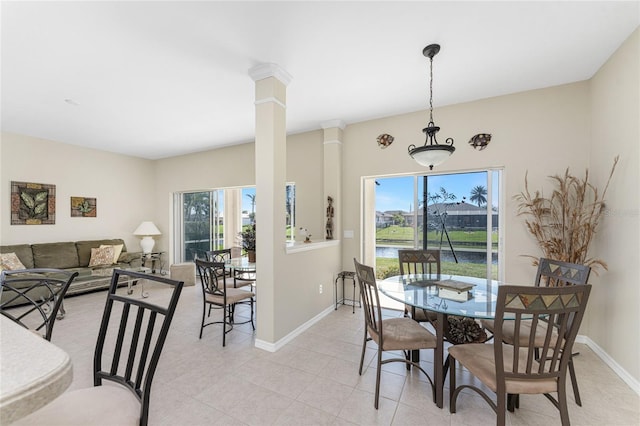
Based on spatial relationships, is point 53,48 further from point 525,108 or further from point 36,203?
point 525,108

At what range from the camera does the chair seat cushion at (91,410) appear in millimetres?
986

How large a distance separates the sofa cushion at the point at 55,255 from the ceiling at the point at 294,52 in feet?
7.85

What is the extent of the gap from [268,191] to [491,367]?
227 centimetres

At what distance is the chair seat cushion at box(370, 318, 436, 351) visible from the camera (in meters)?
2.00

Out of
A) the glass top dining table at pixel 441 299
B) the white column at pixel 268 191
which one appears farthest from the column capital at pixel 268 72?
the glass top dining table at pixel 441 299

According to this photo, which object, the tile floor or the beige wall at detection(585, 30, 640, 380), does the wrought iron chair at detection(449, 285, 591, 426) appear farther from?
the beige wall at detection(585, 30, 640, 380)

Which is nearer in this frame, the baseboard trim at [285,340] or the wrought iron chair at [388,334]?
the wrought iron chair at [388,334]

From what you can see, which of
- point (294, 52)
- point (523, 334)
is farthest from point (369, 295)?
point (294, 52)

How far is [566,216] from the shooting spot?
294cm

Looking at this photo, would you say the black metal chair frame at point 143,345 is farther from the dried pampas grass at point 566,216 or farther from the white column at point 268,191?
the dried pampas grass at point 566,216

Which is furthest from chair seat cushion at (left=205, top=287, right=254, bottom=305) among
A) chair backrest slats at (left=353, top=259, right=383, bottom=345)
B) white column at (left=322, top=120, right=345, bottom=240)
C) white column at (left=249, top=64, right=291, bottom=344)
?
white column at (left=322, top=120, right=345, bottom=240)

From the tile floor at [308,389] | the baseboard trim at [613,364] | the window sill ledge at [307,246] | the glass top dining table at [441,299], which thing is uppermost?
the window sill ledge at [307,246]

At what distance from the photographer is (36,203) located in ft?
15.8

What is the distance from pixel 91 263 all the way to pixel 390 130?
5.96 m
